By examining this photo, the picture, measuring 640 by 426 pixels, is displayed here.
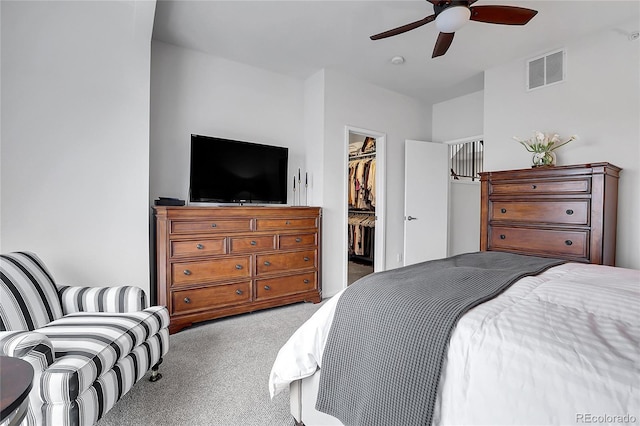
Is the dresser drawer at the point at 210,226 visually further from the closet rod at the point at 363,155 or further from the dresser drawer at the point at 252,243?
the closet rod at the point at 363,155

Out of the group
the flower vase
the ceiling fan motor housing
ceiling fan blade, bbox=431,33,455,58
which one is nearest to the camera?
the ceiling fan motor housing

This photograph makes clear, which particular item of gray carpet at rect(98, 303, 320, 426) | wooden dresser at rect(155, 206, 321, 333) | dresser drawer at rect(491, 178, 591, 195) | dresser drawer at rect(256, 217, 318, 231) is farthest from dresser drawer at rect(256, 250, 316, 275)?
dresser drawer at rect(491, 178, 591, 195)

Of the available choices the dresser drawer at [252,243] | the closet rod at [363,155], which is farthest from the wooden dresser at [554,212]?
the closet rod at [363,155]

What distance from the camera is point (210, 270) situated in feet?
8.70

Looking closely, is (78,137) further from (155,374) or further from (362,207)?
(362,207)

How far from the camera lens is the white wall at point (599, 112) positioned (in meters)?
2.55

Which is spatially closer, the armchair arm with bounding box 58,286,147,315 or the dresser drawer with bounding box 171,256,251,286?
the armchair arm with bounding box 58,286,147,315

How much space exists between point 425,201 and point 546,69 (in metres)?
1.95

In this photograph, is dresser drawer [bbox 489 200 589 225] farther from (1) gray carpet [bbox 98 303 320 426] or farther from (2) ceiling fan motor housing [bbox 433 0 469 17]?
(1) gray carpet [bbox 98 303 320 426]

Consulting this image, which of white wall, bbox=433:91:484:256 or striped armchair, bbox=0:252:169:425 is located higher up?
white wall, bbox=433:91:484:256

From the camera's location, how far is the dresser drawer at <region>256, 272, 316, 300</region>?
2.95 metres

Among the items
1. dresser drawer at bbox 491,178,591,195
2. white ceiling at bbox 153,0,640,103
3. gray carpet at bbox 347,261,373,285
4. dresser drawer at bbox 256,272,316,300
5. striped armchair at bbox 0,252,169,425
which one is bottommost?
gray carpet at bbox 347,261,373,285

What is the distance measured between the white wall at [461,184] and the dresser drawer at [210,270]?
3.40 meters

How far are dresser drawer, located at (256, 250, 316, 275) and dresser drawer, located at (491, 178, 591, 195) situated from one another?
1969 millimetres
